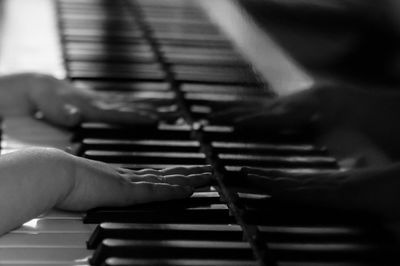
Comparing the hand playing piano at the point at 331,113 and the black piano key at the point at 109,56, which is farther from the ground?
the black piano key at the point at 109,56

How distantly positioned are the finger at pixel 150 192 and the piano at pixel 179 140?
2cm

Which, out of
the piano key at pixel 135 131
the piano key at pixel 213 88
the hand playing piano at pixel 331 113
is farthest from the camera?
the piano key at pixel 213 88

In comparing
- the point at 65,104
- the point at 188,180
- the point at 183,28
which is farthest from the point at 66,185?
the point at 183,28

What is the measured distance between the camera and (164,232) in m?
1.44

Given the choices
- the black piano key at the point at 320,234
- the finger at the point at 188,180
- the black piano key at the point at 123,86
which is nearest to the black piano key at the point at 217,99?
the black piano key at the point at 123,86

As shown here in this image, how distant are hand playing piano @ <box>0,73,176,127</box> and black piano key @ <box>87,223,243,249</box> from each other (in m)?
0.54

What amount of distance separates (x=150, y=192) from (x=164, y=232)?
0.14m

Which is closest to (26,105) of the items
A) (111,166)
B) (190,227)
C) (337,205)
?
(111,166)

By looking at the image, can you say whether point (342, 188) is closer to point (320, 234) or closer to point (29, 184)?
point (320, 234)

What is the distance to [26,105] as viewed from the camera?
6.92 ft

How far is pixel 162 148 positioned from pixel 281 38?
0.39 meters

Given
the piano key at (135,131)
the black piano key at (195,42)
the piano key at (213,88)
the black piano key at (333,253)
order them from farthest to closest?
1. the black piano key at (195,42)
2. the piano key at (213,88)
3. the piano key at (135,131)
4. the black piano key at (333,253)

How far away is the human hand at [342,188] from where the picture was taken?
3.98 feet

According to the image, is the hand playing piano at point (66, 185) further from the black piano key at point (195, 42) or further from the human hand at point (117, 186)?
the black piano key at point (195, 42)
